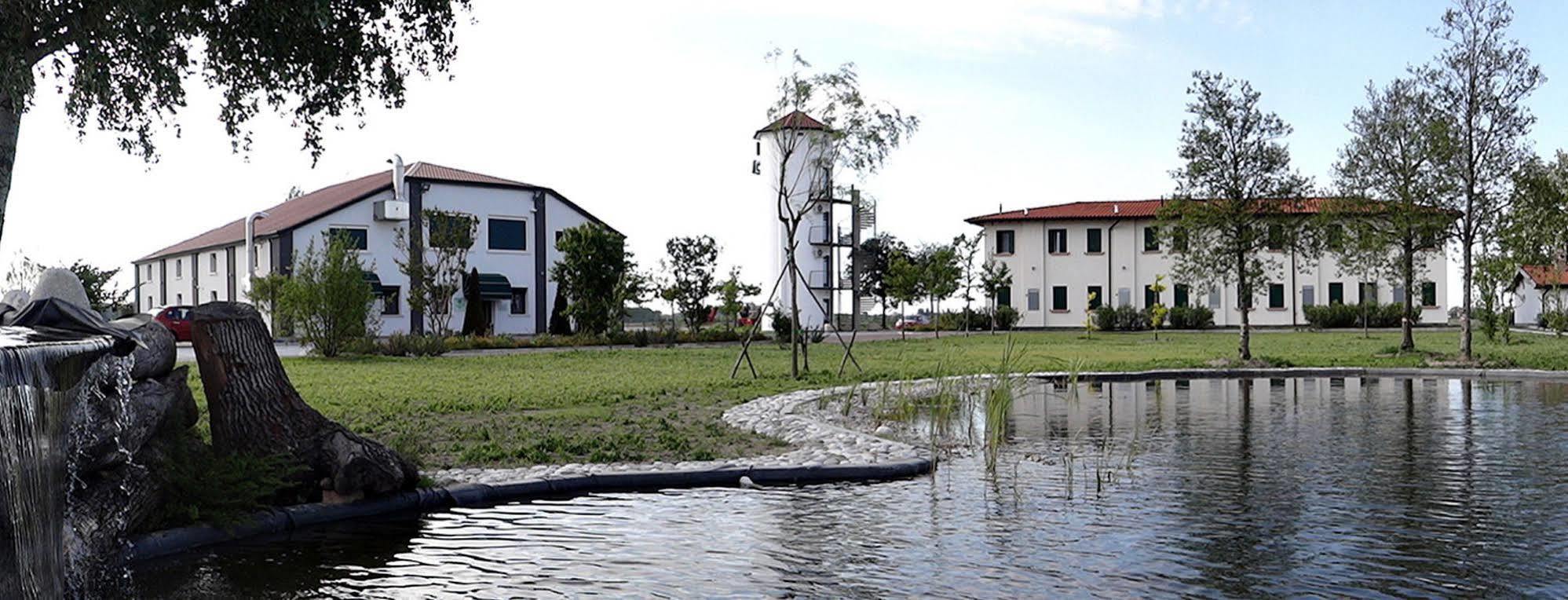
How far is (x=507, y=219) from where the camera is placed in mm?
50125

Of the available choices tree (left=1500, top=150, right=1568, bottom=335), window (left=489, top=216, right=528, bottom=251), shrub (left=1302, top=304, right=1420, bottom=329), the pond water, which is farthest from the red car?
shrub (left=1302, top=304, right=1420, bottom=329)

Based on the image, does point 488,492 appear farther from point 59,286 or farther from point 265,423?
point 59,286

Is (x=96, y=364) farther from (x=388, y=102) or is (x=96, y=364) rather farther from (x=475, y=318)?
(x=475, y=318)

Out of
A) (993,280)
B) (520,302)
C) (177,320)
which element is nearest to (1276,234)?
(993,280)

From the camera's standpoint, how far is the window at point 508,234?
4966 cm

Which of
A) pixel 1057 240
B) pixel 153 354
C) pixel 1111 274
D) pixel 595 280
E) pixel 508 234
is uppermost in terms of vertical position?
pixel 1057 240

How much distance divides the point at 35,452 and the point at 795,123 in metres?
16.6

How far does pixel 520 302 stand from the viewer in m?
50.9

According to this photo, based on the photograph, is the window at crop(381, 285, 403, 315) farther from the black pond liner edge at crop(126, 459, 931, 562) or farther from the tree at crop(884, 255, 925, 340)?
the black pond liner edge at crop(126, 459, 931, 562)

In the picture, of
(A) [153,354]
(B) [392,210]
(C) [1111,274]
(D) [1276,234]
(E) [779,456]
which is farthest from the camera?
(C) [1111,274]

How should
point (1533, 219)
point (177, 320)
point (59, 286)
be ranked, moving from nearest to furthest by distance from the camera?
1. point (59, 286)
2. point (1533, 219)
3. point (177, 320)

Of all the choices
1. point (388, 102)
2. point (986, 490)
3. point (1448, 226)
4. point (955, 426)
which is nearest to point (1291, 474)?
point (986, 490)

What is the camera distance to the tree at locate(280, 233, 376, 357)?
95.5ft

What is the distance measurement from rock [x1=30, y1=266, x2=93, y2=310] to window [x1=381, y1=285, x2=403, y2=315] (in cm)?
3920
